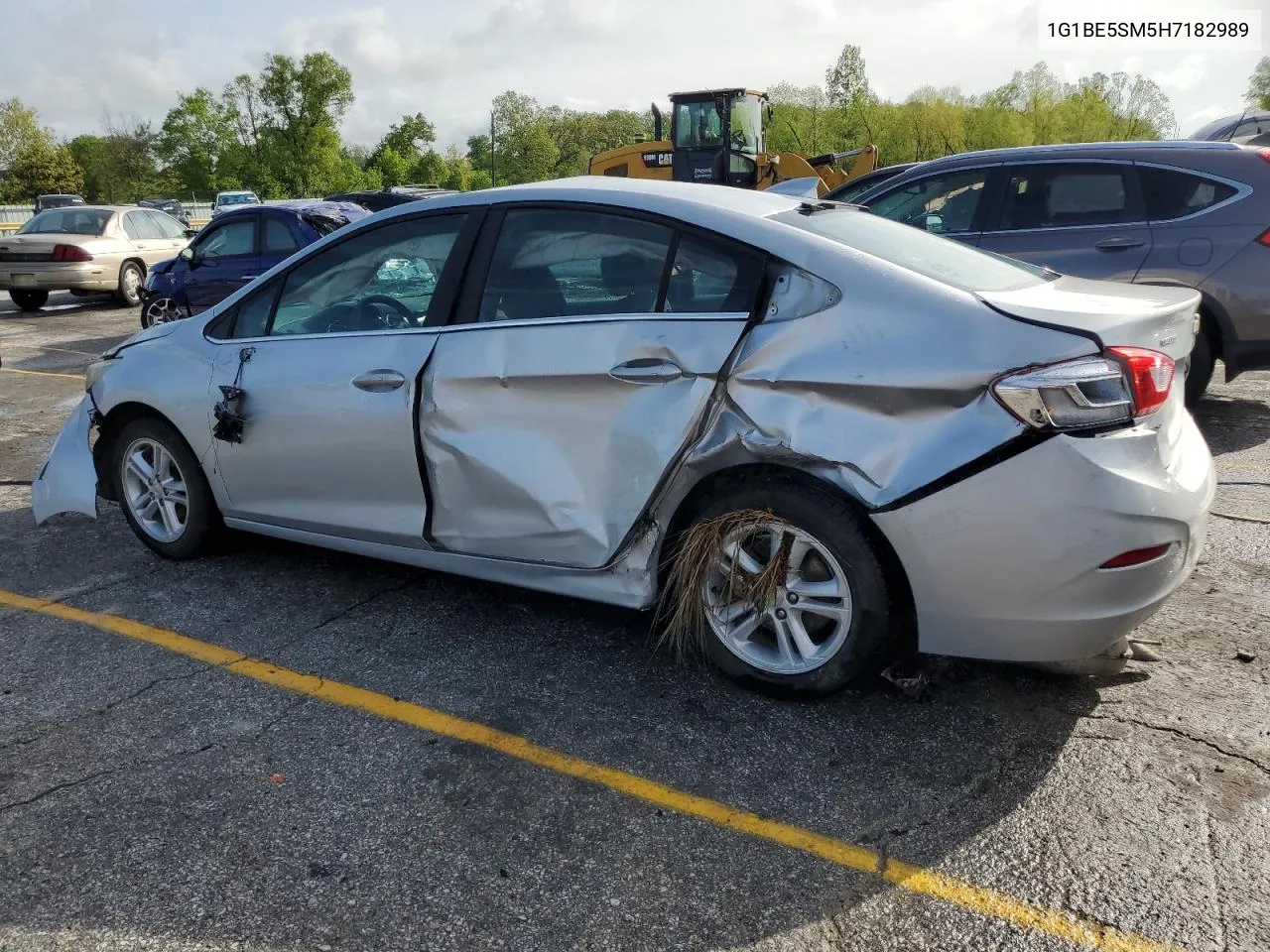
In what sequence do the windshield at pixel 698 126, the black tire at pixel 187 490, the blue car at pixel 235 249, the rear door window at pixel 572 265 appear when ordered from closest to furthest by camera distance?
1. the rear door window at pixel 572 265
2. the black tire at pixel 187 490
3. the blue car at pixel 235 249
4. the windshield at pixel 698 126

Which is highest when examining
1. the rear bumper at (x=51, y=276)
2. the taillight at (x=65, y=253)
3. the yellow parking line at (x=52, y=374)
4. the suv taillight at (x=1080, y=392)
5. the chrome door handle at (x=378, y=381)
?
the taillight at (x=65, y=253)

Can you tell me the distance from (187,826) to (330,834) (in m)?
0.39

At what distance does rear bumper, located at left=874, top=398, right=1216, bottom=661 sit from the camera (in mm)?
2730

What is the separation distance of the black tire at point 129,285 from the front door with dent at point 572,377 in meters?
15.1

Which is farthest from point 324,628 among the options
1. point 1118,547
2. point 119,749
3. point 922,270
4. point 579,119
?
point 579,119

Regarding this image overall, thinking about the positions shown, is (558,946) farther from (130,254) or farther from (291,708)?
(130,254)

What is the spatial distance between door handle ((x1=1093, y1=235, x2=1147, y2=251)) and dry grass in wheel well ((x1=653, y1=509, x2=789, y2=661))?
14.6 ft

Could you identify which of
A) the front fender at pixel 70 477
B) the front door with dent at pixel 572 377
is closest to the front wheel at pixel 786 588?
the front door with dent at pixel 572 377

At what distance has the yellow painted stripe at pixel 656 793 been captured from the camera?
7.59 feet

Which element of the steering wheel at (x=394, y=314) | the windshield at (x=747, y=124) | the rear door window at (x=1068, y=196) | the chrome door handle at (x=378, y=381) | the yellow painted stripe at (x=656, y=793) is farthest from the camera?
the windshield at (x=747, y=124)

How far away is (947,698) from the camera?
3.31 meters

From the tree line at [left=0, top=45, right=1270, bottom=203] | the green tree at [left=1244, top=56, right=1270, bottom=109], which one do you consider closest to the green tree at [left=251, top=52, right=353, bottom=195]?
the tree line at [left=0, top=45, right=1270, bottom=203]

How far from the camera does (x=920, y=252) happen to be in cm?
352

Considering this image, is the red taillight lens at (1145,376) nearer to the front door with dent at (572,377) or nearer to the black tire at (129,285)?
the front door with dent at (572,377)
